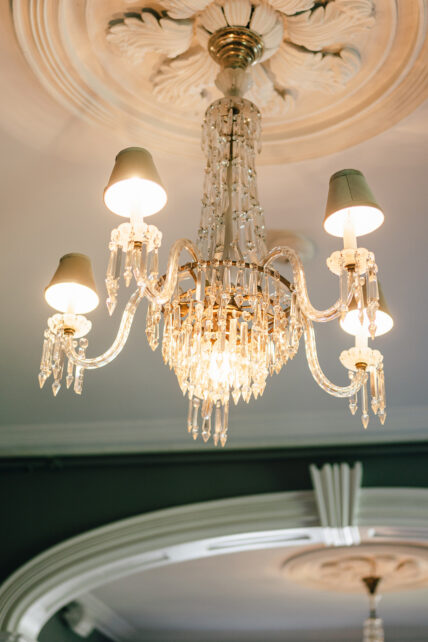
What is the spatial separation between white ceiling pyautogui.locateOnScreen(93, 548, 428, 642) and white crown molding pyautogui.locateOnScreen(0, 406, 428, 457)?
7.70 feet

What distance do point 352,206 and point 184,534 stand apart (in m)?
3.23

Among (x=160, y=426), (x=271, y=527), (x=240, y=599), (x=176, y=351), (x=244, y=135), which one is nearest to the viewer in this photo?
(x=176, y=351)

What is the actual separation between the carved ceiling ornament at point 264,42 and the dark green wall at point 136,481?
9.09 ft

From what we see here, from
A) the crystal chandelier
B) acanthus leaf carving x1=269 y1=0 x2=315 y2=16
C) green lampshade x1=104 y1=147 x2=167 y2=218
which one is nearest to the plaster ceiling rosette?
acanthus leaf carving x1=269 y1=0 x2=315 y2=16

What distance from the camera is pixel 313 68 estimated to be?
224 centimetres

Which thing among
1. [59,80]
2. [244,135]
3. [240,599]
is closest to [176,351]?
[244,135]

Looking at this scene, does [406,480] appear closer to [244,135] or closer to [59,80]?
[244,135]

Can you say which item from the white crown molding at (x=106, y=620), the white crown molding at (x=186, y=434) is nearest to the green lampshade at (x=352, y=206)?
the white crown molding at (x=186, y=434)

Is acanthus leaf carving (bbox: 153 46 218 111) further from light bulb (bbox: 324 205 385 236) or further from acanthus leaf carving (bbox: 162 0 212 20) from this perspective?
light bulb (bbox: 324 205 385 236)

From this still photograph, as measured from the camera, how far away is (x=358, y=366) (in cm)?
208

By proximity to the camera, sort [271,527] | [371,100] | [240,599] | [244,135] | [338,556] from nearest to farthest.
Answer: [244,135] < [371,100] < [271,527] < [338,556] < [240,599]

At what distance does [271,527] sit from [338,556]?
9.44 feet

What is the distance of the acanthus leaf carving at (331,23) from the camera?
2027 millimetres

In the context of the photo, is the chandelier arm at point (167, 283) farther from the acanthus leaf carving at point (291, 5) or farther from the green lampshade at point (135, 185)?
the acanthus leaf carving at point (291, 5)
